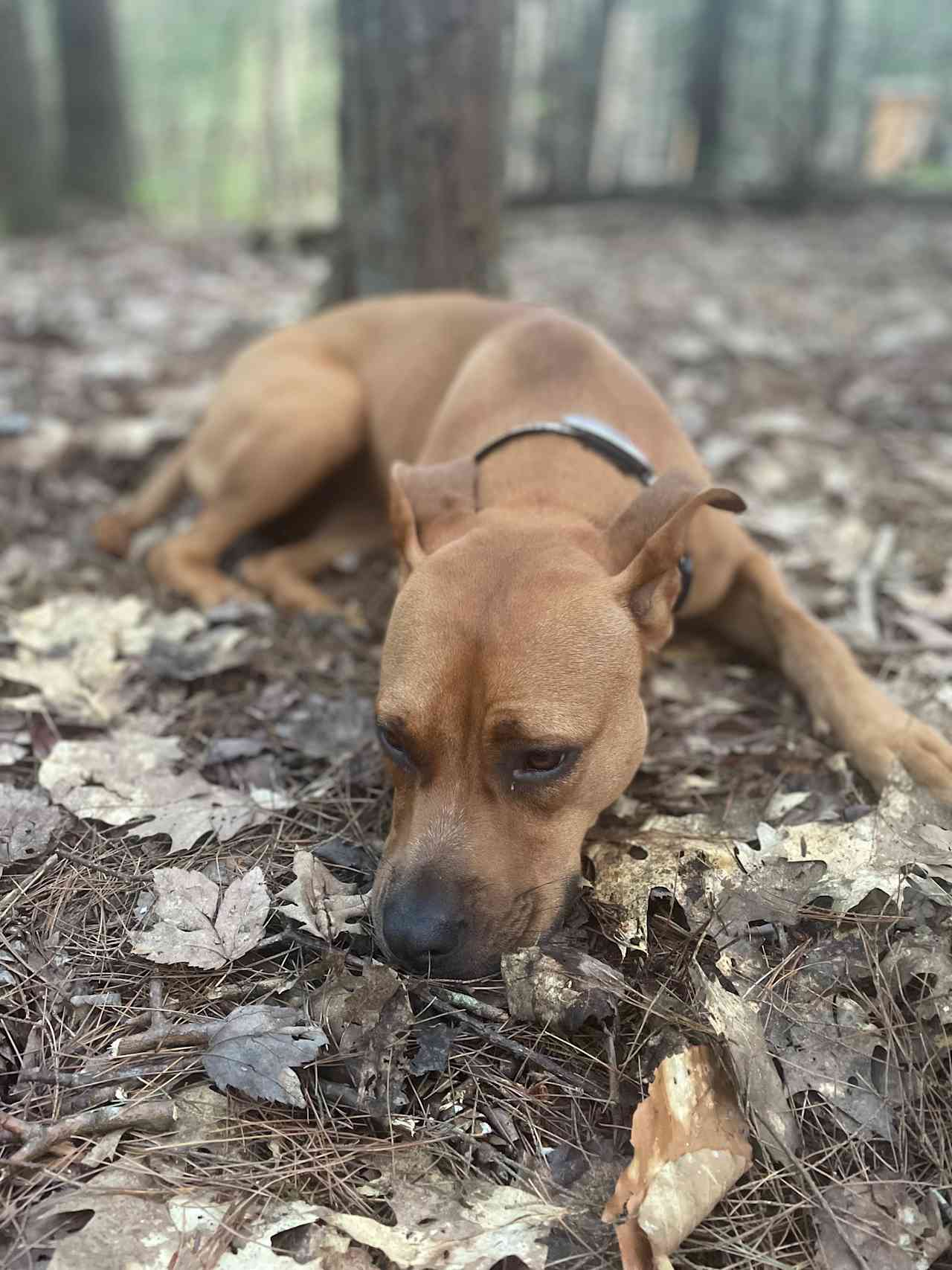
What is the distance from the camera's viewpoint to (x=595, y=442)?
315 cm

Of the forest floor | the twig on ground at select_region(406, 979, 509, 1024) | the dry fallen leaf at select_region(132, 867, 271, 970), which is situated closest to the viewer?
the forest floor

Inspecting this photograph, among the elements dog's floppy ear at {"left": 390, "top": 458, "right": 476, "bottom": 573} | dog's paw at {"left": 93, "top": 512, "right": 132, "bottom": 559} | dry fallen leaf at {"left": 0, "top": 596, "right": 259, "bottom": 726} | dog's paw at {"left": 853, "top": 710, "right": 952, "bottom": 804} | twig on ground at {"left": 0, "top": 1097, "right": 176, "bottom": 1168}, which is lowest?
dog's paw at {"left": 93, "top": 512, "right": 132, "bottom": 559}

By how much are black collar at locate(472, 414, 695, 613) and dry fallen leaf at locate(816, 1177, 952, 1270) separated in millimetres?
1673

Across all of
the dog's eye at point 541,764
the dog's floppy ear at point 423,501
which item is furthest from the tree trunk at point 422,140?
the dog's eye at point 541,764

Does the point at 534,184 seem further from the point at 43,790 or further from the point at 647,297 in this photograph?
the point at 43,790

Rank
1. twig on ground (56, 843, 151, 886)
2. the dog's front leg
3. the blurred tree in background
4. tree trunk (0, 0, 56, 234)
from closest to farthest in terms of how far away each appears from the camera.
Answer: twig on ground (56, 843, 151, 886) → the dog's front leg → the blurred tree in background → tree trunk (0, 0, 56, 234)

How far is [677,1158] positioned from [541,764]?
0.88 metres

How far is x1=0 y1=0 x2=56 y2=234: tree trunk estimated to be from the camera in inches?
405

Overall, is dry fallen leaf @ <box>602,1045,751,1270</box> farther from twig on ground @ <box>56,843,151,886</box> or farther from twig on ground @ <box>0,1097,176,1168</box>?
twig on ground @ <box>56,843,151,886</box>

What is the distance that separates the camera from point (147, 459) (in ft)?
17.8

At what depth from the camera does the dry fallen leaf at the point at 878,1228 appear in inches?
69.6

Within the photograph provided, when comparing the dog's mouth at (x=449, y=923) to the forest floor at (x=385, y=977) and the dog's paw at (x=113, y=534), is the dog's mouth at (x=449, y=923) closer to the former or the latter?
the forest floor at (x=385, y=977)

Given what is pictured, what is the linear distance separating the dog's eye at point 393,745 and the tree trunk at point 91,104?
40.8 feet

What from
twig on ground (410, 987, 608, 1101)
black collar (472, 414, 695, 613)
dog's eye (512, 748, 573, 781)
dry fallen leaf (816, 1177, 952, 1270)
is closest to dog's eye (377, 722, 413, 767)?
dog's eye (512, 748, 573, 781)
